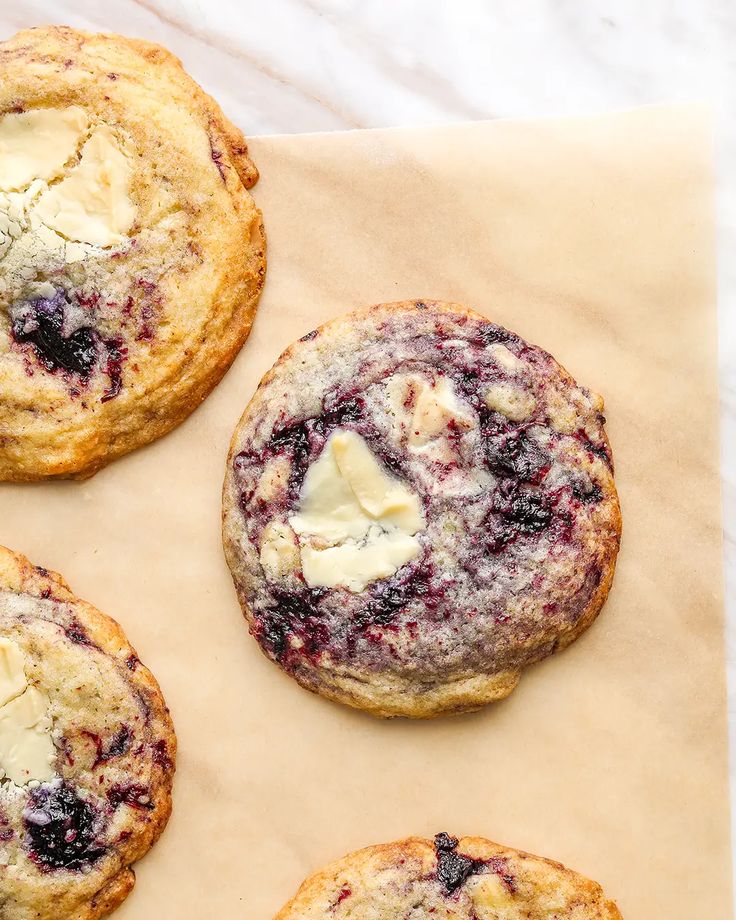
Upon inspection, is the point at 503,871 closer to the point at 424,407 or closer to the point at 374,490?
the point at 374,490

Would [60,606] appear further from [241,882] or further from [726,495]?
[726,495]

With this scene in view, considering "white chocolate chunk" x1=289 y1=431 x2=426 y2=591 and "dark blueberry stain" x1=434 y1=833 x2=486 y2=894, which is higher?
"white chocolate chunk" x1=289 y1=431 x2=426 y2=591

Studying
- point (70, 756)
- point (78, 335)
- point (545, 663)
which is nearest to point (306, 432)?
point (78, 335)

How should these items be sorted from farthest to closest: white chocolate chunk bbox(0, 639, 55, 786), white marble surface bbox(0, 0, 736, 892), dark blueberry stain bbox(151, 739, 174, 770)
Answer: white marble surface bbox(0, 0, 736, 892) < dark blueberry stain bbox(151, 739, 174, 770) < white chocolate chunk bbox(0, 639, 55, 786)

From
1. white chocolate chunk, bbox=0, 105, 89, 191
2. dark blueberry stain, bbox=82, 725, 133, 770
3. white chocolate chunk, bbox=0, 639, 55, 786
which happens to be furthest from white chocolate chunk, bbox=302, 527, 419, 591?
white chocolate chunk, bbox=0, 105, 89, 191

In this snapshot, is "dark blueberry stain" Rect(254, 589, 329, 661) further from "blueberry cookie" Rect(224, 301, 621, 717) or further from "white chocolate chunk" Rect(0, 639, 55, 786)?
"white chocolate chunk" Rect(0, 639, 55, 786)

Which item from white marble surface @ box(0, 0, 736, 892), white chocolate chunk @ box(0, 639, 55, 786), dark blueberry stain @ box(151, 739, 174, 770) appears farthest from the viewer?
white marble surface @ box(0, 0, 736, 892)

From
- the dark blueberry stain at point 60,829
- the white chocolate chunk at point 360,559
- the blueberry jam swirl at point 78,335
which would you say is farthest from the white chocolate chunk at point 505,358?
the dark blueberry stain at point 60,829
